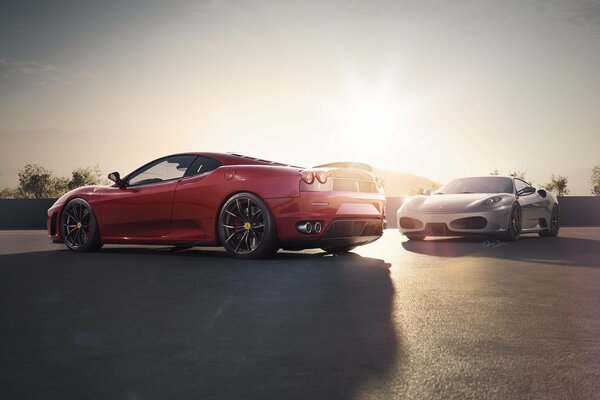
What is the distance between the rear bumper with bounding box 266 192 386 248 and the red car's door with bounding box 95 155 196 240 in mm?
1642

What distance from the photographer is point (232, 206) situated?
8156 mm

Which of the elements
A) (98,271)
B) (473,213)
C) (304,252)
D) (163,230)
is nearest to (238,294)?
(98,271)

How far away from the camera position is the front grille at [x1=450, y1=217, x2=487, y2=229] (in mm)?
11648

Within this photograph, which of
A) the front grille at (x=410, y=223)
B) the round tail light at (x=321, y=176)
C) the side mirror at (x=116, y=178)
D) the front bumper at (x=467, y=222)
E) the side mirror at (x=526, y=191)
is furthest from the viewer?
the side mirror at (x=526, y=191)

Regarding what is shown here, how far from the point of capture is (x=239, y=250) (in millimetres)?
8227

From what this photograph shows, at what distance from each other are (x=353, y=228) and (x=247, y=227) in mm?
1373

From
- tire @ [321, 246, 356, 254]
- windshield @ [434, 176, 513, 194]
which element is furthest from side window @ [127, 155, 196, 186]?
windshield @ [434, 176, 513, 194]

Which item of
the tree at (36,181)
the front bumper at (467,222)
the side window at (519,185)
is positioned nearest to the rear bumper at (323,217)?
the front bumper at (467,222)

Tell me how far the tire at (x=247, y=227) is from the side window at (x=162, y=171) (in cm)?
105

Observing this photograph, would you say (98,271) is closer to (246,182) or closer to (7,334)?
(246,182)

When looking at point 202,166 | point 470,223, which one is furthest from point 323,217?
point 470,223

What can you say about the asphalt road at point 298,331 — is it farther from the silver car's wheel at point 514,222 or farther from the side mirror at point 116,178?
the silver car's wheel at point 514,222

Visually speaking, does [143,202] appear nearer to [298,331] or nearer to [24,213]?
[298,331]

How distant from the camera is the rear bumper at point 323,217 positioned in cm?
784
